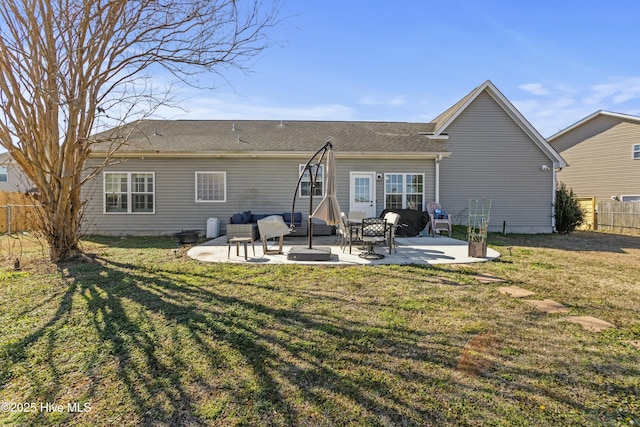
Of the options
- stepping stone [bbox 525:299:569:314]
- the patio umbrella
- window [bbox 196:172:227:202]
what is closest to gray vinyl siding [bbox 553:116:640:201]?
stepping stone [bbox 525:299:569:314]

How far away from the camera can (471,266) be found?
664cm

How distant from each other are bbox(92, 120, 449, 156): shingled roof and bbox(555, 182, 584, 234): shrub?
5.74 m

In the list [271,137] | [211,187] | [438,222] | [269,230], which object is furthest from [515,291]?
[271,137]

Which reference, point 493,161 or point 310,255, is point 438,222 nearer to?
point 493,161

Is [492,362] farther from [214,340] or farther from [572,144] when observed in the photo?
[572,144]

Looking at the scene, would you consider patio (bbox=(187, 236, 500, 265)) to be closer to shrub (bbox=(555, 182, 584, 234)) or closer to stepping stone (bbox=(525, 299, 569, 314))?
stepping stone (bbox=(525, 299, 569, 314))

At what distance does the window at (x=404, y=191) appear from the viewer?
12562mm

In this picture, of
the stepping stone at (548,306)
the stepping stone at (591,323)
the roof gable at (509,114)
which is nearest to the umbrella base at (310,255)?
the stepping stone at (548,306)

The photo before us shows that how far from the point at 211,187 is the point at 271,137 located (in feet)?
10.6

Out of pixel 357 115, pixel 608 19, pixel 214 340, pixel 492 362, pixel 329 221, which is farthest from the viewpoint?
pixel 357 115

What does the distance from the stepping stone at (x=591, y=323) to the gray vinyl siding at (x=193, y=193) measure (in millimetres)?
8949

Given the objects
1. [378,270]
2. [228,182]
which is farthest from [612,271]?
[228,182]

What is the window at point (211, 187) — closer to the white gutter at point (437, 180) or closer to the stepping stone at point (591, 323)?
the white gutter at point (437, 180)

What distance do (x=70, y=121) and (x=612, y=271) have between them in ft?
38.1
